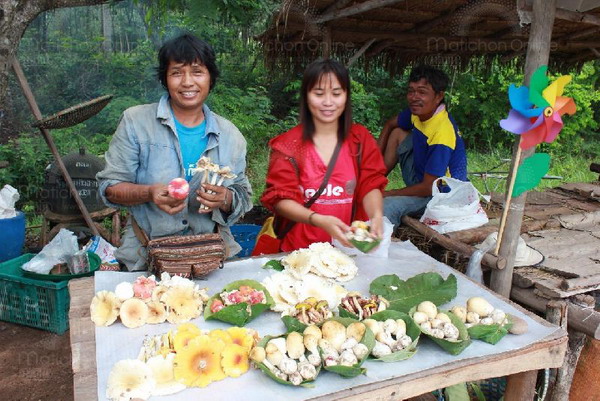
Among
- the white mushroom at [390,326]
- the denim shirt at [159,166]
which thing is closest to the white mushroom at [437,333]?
the white mushroom at [390,326]

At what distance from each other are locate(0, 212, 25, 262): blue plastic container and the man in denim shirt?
94.2 inches

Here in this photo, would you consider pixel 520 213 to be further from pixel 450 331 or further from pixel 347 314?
pixel 347 314

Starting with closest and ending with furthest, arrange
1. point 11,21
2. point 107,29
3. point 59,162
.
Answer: point 11,21 → point 59,162 → point 107,29

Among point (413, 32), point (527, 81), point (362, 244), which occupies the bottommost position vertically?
point (362, 244)

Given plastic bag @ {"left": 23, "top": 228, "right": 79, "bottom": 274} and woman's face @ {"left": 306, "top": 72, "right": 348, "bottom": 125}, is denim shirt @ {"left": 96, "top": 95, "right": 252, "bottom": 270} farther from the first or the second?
plastic bag @ {"left": 23, "top": 228, "right": 79, "bottom": 274}

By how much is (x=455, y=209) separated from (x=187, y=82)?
2150mm

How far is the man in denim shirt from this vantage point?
218 centimetres

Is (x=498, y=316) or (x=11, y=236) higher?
(x=498, y=316)

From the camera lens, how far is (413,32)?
4625 millimetres

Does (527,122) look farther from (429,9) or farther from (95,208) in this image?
(95,208)

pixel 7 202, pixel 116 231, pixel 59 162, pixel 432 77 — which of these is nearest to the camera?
pixel 432 77

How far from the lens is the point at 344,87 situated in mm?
2535

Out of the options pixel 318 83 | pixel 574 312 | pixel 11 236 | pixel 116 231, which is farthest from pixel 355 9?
pixel 11 236

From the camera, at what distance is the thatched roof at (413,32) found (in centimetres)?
371
